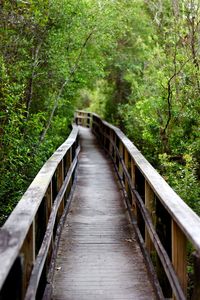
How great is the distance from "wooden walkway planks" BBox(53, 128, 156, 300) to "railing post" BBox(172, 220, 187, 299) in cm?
86

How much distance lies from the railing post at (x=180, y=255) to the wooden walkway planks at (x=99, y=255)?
863 millimetres

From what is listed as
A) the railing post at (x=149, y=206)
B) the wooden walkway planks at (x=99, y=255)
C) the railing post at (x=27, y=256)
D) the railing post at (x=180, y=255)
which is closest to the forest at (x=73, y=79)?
the wooden walkway planks at (x=99, y=255)

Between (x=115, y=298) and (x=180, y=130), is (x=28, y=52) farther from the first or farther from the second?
(x=115, y=298)

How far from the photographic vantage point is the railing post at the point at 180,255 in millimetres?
3150

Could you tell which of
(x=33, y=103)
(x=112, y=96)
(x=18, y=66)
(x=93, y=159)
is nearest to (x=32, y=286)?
(x=18, y=66)

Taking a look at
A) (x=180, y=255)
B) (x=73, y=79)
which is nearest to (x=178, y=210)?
(x=180, y=255)

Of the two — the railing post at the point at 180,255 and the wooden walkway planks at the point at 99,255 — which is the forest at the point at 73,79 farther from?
the railing post at the point at 180,255

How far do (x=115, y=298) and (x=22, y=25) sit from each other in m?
6.57

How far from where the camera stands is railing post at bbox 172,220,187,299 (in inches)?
124

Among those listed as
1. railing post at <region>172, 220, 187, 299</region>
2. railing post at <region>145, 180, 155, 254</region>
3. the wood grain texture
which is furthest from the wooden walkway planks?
the wood grain texture

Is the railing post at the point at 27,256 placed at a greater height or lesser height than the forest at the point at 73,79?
lesser

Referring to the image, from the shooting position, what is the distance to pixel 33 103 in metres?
11.5

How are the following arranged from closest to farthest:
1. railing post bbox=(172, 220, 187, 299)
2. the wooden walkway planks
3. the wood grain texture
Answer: the wood grain texture, railing post bbox=(172, 220, 187, 299), the wooden walkway planks

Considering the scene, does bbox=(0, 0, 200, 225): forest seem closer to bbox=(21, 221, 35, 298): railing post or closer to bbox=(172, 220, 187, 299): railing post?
Result: bbox=(172, 220, 187, 299): railing post
